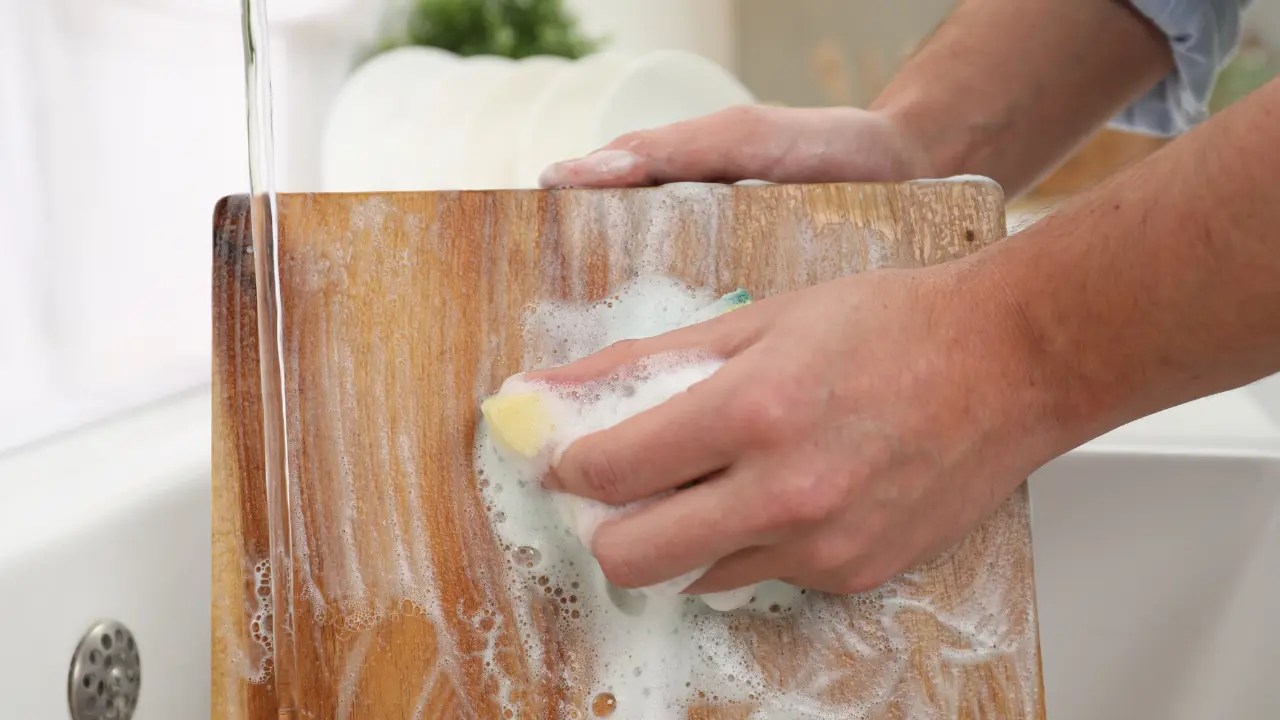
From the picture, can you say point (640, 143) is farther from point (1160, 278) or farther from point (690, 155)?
point (1160, 278)

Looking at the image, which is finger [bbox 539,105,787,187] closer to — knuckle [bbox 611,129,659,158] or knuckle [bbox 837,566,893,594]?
knuckle [bbox 611,129,659,158]

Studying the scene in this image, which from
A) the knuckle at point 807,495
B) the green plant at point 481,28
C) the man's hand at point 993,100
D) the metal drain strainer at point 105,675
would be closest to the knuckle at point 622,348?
the knuckle at point 807,495

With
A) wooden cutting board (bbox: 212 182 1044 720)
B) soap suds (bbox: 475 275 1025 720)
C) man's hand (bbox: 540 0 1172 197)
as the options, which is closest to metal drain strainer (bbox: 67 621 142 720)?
wooden cutting board (bbox: 212 182 1044 720)

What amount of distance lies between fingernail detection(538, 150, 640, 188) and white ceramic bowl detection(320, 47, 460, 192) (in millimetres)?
630

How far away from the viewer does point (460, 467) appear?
0.47 m

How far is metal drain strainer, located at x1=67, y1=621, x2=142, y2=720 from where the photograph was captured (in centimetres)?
49

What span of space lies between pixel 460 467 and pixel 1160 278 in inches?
12.5

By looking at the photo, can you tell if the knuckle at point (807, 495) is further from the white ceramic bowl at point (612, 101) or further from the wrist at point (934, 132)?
the white ceramic bowl at point (612, 101)

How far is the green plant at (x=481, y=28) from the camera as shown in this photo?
1267 millimetres

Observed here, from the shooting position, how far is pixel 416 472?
470 mm

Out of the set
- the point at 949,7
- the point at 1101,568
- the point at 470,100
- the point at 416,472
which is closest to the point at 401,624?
the point at 416,472

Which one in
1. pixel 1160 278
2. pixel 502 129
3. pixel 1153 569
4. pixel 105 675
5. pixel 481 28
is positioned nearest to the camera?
pixel 1160 278

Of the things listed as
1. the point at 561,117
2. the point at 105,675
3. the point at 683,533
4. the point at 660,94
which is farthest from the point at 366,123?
the point at 683,533

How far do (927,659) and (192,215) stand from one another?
0.72 metres
